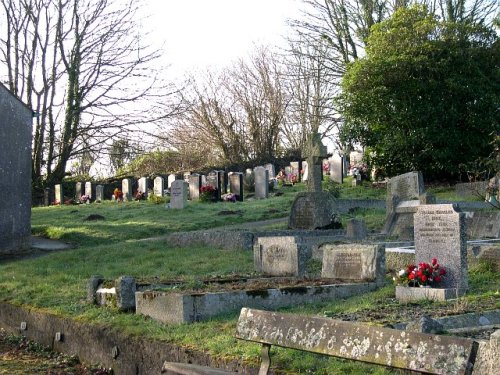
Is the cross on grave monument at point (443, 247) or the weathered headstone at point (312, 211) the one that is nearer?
the cross on grave monument at point (443, 247)

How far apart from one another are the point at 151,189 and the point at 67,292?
24938 mm

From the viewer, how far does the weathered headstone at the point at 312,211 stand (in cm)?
1772

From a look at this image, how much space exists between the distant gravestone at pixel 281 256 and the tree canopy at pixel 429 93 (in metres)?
17.7

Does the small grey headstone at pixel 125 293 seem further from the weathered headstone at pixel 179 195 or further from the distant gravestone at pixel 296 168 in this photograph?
the distant gravestone at pixel 296 168

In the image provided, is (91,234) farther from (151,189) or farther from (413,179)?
(151,189)

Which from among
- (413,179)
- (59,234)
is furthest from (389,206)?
(59,234)

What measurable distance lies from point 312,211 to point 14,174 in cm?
816

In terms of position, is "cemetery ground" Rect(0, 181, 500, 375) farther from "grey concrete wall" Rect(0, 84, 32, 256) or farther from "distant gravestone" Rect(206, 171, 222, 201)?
"distant gravestone" Rect(206, 171, 222, 201)

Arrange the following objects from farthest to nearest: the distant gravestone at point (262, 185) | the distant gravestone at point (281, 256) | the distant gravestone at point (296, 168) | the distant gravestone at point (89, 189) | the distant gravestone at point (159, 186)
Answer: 1. the distant gravestone at point (296, 168)
2. the distant gravestone at point (89, 189)
3. the distant gravestone at point (159, 186)
4. the distant gravestone at point (262, 185)
5. the distant gravestone at point (281, 256)

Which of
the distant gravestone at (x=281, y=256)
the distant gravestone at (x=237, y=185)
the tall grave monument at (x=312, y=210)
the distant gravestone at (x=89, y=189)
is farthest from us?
the distant gravestone at (x=89, y=189)

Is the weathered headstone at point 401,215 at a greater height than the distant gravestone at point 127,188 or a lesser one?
lesser

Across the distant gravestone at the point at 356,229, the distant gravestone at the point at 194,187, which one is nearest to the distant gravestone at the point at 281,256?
the distant gravestone at the point at 356,229

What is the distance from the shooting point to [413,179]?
68.3 feet

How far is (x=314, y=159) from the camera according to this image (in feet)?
65.8
